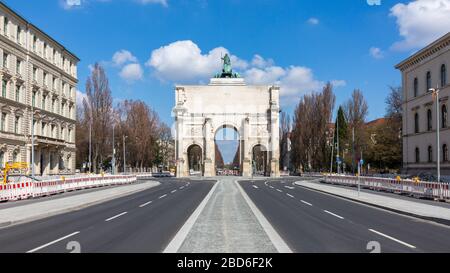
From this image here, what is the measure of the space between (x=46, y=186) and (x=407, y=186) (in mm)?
25723

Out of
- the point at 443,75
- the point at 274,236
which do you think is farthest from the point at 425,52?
the point at 274,236

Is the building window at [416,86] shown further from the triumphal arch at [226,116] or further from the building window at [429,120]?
the triumphal arch at [226,116]

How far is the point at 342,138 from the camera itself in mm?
79688

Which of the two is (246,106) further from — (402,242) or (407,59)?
→ (402,242)

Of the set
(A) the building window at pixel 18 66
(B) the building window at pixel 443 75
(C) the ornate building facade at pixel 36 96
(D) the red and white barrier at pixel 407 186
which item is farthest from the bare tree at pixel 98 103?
(B) the building window at pixel 443 75

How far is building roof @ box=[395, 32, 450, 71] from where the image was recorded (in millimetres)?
50166

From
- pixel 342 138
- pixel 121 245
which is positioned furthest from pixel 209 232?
pixel 342 138

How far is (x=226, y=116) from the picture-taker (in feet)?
283

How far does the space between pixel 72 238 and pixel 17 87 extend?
48.2 meters

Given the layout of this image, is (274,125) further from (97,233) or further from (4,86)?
(97,233)

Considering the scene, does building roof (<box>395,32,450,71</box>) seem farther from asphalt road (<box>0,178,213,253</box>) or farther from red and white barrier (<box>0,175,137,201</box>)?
asphalt road (<box>0,178,213,253</box>)

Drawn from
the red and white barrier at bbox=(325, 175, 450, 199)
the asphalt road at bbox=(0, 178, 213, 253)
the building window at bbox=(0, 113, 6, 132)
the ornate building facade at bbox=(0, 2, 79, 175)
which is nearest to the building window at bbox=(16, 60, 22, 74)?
the ornate building facade at bbox=(0, 2, 79, 175)

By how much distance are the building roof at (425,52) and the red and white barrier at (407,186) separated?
58.1ft

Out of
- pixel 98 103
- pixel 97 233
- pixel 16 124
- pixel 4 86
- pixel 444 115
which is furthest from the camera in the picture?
pixel 98 103
